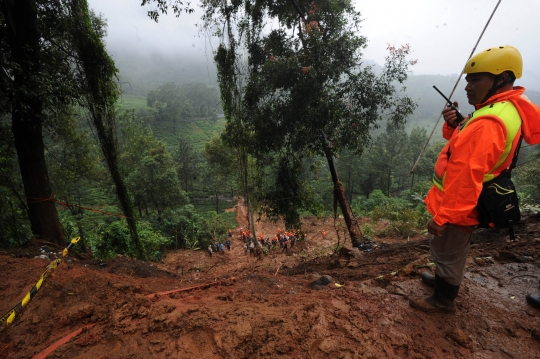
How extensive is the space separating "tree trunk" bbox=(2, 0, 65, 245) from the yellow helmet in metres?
6.26

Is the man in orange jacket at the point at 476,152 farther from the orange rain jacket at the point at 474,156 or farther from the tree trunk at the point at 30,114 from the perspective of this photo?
the tree trunk at the point at 30,114

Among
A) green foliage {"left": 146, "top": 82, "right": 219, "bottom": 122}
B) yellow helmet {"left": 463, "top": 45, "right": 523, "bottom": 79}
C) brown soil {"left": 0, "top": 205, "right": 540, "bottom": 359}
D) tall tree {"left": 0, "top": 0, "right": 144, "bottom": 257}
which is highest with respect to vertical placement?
green foliage {"left": 146, "top": 82, "right": 219, "bottom": 122}

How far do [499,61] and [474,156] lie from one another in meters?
0.86

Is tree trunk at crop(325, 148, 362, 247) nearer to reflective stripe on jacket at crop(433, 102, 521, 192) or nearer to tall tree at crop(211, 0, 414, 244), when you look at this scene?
tall tree at crop(211, 0, 414, 244)

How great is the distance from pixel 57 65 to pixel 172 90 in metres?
90.3

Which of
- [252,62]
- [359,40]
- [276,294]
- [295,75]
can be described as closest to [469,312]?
[276,294]

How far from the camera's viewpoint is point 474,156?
1862mm

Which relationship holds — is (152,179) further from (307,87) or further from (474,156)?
(474,156)

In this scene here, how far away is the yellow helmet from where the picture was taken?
2037mm

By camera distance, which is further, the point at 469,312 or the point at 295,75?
the point at 295,75

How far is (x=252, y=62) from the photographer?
25.7 feet

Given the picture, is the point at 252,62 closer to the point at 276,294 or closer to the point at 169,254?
the point at 276,294

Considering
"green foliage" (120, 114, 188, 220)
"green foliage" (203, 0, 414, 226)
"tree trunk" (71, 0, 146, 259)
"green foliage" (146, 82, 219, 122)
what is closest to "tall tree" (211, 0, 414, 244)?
"green foliage" (203, 0, 414, 226)

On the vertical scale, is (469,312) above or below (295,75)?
below
